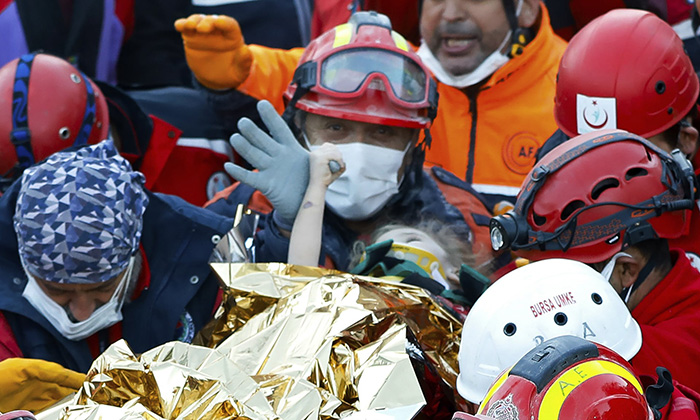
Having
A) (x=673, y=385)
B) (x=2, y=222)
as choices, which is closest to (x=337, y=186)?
(x=2, y=222)

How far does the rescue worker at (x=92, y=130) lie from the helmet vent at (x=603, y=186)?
213 centimetres

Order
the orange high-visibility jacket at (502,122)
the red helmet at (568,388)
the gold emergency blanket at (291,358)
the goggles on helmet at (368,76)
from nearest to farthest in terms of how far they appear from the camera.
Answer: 1. the red helmet at (568,388)
2. the gold emergency blanket at (291,358)
3. the goggles on helmet at (368,76)
4. the orange high-visibility jacket at (502,122)

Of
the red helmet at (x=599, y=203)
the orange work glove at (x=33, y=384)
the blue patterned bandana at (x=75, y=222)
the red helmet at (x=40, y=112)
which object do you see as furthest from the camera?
the red helmet at (x=40, y=112)

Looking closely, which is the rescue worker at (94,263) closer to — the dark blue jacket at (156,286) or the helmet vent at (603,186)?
the dark blue jacket at (156,286)

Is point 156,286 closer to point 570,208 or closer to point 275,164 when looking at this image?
point 275,164

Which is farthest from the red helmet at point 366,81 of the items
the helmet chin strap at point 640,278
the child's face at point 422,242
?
the helmet chin strap at point 640,278

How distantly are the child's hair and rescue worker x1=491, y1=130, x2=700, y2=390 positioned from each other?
1.75 feet

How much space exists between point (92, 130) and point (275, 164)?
3.65ft

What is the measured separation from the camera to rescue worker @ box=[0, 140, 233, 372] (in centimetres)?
316

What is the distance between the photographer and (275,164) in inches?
139

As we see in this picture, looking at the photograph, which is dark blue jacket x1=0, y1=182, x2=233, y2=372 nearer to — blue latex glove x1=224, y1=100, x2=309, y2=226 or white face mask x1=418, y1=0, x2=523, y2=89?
blue latex glove x1=224, y1=100, x2=309, y2=226

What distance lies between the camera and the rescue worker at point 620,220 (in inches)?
118

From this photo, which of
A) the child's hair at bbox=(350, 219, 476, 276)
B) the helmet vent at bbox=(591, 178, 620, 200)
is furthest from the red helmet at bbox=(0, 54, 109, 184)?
the helmet vent at bbox=(591, 178, 620, 200)

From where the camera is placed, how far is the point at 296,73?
13.2 ft
